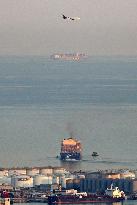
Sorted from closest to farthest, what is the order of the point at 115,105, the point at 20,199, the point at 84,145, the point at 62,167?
1. the point at 20,199
2. the point at 62,167
3. the point at 84,145
4. the point at 115,105

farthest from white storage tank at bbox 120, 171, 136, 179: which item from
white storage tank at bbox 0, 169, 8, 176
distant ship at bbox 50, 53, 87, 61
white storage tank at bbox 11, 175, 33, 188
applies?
distant ship at bbox 50, 53, 87, 61

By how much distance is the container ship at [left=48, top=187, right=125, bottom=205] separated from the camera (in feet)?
136

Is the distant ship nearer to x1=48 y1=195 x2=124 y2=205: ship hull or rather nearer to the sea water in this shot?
the sea water

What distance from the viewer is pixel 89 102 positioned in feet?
247

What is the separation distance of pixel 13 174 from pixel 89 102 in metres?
29.6

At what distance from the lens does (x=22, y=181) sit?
45.0m

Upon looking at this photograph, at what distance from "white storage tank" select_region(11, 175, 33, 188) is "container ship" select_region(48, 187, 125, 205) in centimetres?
207

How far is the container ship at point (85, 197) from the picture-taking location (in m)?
41.5

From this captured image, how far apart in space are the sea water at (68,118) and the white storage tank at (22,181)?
272cm

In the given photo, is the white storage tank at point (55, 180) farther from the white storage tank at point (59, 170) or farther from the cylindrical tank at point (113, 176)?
the white storage tank at point (59, 170)

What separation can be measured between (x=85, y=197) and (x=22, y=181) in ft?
10.6

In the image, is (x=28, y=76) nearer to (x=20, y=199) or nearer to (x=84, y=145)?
(x=84, y=145)

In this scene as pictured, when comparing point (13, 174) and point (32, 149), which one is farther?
point (32, 149)

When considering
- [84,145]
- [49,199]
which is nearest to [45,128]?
[84,145]
